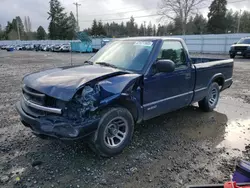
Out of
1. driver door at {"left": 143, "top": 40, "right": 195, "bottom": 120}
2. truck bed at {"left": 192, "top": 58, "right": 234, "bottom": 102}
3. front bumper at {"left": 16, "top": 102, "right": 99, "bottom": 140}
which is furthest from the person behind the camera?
truck bed at {"left": 192, "top": 58, "right": 234, "bottom": 102}

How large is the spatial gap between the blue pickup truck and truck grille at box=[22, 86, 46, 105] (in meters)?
0.01

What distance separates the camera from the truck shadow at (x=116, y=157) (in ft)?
9.21

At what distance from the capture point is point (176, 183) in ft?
8.89

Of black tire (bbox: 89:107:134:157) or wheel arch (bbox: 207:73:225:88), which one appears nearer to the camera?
black tire (bbox: 89:107:134:157)

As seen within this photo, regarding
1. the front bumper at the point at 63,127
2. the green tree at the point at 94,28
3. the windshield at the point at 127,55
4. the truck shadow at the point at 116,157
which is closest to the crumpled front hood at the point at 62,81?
the front bumper at the point at 63,127

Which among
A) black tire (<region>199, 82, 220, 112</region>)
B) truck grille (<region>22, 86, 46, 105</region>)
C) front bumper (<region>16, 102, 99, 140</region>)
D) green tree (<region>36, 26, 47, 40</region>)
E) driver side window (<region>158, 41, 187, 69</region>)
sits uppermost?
green tree (<region>36, 26, 47, 40</region>)

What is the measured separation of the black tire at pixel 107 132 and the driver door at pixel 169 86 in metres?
0.48

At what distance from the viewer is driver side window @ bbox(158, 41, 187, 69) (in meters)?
3.96

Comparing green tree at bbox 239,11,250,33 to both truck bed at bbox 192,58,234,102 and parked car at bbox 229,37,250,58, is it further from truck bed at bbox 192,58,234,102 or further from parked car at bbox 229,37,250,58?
truck bed at bbox 192,58,234,102

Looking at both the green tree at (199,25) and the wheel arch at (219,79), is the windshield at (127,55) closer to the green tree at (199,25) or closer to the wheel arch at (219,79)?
the wheel arch at (219,79)

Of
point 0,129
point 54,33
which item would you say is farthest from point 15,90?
point 54,33

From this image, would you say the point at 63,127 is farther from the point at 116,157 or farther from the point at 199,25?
the point at 199,25

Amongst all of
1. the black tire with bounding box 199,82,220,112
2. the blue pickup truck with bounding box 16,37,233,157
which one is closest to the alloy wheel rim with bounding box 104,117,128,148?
the blue pickup truck with bounding box 16,37,233,157

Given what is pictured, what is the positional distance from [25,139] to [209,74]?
4.32 metres
